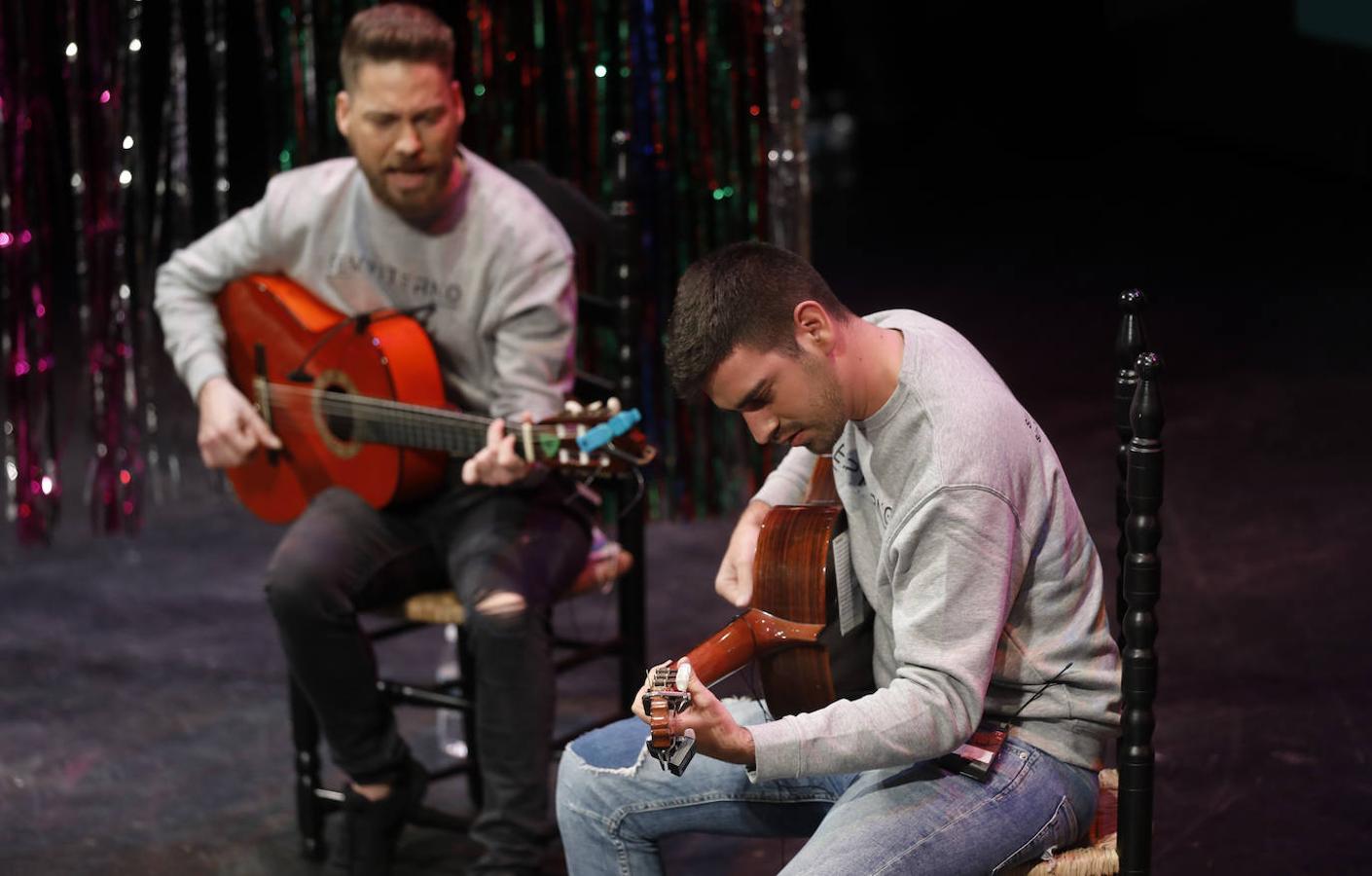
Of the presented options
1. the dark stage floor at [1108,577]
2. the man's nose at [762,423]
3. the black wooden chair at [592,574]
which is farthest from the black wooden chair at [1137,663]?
the black wooden chair at [592,574]

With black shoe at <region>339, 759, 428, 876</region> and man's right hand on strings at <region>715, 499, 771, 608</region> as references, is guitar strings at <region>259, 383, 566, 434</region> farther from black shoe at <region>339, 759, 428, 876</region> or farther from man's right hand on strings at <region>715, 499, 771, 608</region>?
black shoe at <region>339, 759, 428, 876</region>

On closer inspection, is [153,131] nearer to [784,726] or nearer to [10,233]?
[10,233]

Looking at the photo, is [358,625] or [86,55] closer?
[358,625]

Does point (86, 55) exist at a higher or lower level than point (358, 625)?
higher

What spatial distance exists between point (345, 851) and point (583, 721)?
2.57 ft

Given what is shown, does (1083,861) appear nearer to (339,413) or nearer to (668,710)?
(668,710)

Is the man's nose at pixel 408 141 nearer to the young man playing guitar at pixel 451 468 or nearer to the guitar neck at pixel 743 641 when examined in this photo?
the young man playing guitar at pixel 451 468

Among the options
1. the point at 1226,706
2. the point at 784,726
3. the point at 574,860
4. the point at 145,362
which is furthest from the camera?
the point at 145,362

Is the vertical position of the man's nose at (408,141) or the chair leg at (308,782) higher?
the man's nose at (408,141)

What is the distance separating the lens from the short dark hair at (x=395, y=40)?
11.2ft

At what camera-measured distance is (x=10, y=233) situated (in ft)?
15.5

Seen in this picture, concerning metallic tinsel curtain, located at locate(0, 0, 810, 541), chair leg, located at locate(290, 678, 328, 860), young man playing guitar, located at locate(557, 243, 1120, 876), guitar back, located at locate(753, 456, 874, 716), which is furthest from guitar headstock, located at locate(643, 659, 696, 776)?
metallic tinsel curtain, located at locate(0, 0, 810, 541)

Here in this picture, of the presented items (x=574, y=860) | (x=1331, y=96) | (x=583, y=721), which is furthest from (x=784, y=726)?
(x=1331, y=96)

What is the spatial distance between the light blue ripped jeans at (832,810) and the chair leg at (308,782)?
3.90 feet
